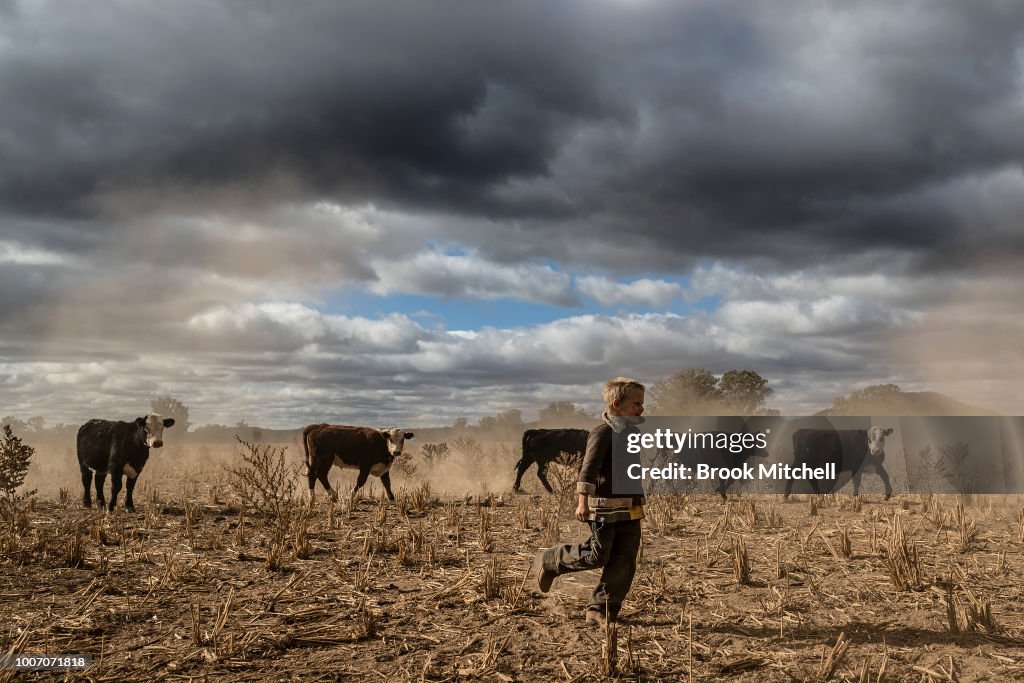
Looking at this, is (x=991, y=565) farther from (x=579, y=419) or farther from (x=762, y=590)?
(x=579, y=419)

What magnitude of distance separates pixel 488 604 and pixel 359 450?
11.2 metres

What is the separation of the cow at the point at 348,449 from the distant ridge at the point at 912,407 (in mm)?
35899

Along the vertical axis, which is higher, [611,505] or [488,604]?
[611,505]

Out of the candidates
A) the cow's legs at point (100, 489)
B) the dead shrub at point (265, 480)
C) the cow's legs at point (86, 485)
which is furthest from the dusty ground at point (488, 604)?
the cow's legs at point (86, 485)

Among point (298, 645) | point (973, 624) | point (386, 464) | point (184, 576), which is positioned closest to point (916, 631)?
point (973, 624)

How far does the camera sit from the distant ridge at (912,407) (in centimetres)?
5826

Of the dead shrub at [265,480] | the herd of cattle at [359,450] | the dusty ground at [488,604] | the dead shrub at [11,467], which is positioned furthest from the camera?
the herd of cattle at [359,450]

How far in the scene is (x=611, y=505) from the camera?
5.86m

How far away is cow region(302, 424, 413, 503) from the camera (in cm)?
1727

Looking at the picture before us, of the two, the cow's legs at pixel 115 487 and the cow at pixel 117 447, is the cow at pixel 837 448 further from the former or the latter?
the cow's legs at pixel 115 487

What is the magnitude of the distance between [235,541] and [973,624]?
8.98 m

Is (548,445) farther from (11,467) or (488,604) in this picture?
(488,604)

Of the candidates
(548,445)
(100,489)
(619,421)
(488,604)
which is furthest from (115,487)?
(619,421)

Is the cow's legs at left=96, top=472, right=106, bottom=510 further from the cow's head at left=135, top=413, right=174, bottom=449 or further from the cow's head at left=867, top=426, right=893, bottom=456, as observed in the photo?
the cow's head at left=867, top=426, right=893, bottom=456
